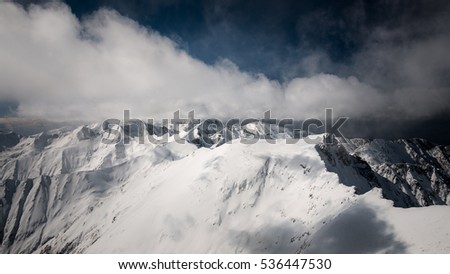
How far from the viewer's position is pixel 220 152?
92.1 metres

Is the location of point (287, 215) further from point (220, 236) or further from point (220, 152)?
point (220, 152)

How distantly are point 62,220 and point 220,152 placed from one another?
150 m

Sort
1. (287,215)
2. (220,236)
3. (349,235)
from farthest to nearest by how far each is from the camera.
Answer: (220,236)
(287,215)
(349,235)

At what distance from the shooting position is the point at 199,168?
3597 inches

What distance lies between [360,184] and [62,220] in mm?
181387

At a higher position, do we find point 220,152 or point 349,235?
point 220,152

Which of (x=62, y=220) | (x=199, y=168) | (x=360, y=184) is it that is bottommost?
(x=62, y=220)

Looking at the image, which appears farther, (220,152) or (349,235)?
(220,152)
